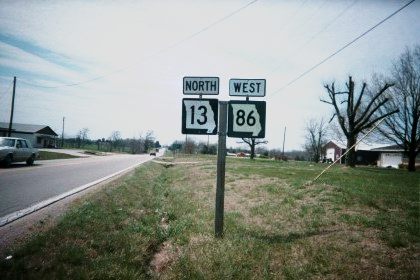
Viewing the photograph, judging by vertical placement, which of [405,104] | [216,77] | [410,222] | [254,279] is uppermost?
[405,104]

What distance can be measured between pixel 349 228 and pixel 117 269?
4608 mm

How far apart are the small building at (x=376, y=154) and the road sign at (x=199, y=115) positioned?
184ft

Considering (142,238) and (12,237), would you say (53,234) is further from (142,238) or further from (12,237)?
(142,238)

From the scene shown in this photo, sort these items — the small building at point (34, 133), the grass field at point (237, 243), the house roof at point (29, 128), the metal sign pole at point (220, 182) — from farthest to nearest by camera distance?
the house roof at point (29, 128)
the small building at point (34, 133)
the metal sign pole at point (220, 182)
the grass field at point (237, 243)

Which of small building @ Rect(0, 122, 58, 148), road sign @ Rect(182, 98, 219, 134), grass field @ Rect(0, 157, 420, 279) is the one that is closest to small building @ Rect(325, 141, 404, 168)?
grass field @ Rect(0, 157, 420, 279)

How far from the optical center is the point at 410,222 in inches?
265

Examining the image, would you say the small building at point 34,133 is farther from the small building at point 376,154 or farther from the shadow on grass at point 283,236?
the shadow on grass at point 283,236

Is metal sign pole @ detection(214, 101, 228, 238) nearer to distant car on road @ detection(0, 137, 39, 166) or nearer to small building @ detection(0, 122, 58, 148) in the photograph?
distant car on road @ detection(0, 137, 39, 166)

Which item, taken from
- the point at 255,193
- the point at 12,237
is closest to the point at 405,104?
the point at 255,193

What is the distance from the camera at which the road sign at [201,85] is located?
6.52m

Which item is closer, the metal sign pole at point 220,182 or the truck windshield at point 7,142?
the metal sign pole at point 220,182

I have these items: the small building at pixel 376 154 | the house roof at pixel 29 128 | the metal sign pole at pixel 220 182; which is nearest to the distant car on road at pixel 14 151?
the metal sign pole at pixel 220 182

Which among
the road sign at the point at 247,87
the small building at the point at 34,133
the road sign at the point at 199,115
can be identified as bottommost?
the road sign at the point at 199,115

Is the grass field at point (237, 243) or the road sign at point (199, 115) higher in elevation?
the road sign at point (199, 115)
